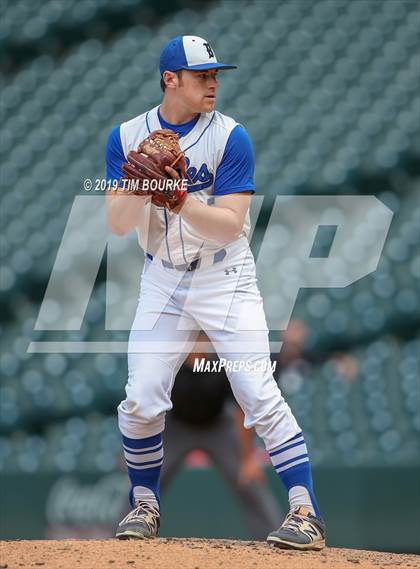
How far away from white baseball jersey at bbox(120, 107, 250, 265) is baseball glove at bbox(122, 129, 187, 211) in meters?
0.16

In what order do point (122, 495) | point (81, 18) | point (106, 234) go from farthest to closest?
point (81, 18) < point (106, 234) < point (122, 495)

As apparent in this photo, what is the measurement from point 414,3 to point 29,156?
9.64 ft

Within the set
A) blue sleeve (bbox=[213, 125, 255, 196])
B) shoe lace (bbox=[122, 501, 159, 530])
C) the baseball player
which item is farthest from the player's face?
shoe lace (bbox=[122, 501, 159, 530])

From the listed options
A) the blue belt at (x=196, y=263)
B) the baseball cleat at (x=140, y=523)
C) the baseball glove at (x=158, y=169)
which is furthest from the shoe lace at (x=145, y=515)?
the baseball glove at (x=158, y=169)

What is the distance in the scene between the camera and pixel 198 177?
321 cm

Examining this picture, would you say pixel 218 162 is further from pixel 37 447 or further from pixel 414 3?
pixel 414 3

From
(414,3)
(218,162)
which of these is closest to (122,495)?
(218,162)

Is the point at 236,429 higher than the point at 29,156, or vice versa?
the point at 29,156

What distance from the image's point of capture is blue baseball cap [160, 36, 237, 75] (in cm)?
320

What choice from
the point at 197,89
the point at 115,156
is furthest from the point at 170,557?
the point at 197,89

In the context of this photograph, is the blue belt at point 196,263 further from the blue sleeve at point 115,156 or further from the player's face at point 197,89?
the player's face at point 197,89

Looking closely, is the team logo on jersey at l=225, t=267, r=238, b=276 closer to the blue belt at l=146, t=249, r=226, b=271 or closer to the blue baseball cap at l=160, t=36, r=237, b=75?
the blue belt at l=146, t=249, r=226, b=271

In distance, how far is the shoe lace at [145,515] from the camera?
322 cm

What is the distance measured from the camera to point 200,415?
14.9 feet
